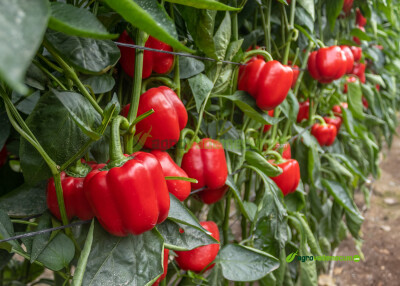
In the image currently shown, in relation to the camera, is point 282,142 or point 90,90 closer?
point 90,90

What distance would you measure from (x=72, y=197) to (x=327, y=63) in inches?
34.9

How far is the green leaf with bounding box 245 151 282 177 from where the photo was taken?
88 cm

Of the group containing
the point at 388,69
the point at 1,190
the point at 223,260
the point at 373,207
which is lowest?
the point at 373,207

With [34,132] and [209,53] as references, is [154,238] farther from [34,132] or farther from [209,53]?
[209,53]

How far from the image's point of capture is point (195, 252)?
2.58ft

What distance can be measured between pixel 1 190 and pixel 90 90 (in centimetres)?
32

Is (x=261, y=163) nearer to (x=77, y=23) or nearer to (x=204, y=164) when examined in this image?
(x=204, y=164)

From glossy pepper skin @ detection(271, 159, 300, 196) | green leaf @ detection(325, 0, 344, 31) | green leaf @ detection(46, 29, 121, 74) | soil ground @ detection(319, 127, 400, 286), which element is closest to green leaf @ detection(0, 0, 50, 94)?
green leaf @ detection(46, 29, 121, 74)

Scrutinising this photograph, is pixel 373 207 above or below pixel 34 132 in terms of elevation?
below

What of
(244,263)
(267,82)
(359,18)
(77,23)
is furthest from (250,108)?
(359,18)

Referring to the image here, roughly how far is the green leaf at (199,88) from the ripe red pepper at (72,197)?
24 centimetres

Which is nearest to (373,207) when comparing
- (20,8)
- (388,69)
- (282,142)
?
(388,69)

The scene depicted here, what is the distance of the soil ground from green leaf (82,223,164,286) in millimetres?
1655

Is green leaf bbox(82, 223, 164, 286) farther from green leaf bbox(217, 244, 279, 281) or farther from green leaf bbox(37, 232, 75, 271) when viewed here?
green leaf bbox(217, 244, 279, 281)
